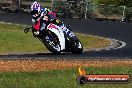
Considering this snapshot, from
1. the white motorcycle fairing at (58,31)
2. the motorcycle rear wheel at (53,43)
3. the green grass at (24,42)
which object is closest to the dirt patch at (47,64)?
the white motorcycle fairing at (58,31)

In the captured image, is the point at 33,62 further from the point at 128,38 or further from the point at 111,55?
the point at 128,38

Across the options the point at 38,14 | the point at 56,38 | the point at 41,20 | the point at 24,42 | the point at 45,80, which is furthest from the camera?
the point at 24,42

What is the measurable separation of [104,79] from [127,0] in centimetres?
4033

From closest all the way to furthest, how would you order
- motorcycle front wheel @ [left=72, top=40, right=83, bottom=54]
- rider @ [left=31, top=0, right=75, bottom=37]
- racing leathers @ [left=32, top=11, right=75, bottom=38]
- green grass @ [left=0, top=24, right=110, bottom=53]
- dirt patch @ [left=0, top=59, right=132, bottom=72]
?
dirt patch @ [left=0, top=59, right=132, bottom=72] < rider @ [left=31, top=0, right=75, bottom=37] < racing leathers @ [left=32, top=11, right=75, bottom=38] < motorcycle front wheel @ [left=72, top=40, right=83, bottom=54] < green grass @ [left=0, top=24, right=110, bottom=53]

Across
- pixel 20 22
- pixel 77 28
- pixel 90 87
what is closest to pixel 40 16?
pixel 90 87

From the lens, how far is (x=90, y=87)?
340 inches

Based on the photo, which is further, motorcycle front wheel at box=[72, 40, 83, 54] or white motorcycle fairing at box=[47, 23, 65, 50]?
motorcycle front wheel at box=[72, 40, 83, 54]

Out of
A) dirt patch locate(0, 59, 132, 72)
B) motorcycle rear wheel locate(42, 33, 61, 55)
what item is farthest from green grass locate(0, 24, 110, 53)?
dirt patch locate(0, 59, 132, 72)

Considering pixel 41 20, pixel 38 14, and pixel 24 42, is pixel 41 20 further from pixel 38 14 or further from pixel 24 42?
pixel 24 42

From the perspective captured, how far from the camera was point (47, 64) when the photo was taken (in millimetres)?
14086

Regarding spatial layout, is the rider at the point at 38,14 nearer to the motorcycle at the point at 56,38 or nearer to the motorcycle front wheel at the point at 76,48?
the motorcycle at the point at 56,38

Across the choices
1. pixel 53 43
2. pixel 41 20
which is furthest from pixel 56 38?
pixel 41 20

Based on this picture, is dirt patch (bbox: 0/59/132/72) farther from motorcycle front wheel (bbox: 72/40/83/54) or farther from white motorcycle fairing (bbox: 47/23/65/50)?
motorcycle front wheel (bbox: 72/40/83/54)

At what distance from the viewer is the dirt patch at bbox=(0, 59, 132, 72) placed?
513 inches
